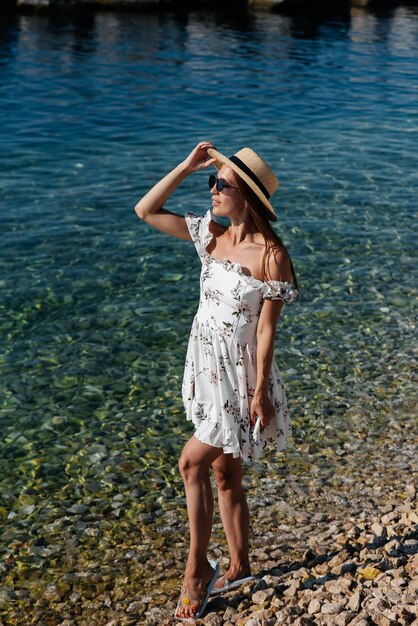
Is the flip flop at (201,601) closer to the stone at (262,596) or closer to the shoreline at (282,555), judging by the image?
the shoreline at (282,555)

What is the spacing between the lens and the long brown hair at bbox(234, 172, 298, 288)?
5057 mm

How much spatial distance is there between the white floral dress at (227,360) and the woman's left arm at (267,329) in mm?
65

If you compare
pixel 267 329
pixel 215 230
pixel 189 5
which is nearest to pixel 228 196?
pixel 215 230

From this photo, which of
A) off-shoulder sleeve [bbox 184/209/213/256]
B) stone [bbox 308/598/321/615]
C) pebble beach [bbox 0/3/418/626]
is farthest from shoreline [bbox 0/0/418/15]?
stone [bbox 308/598/321/615]

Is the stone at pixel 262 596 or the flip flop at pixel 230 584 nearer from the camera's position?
the stone at pixel 262 596

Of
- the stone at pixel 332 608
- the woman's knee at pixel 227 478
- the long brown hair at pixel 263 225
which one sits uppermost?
the long brown hair at pixel 263 225

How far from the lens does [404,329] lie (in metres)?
10.3

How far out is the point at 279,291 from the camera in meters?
4.98

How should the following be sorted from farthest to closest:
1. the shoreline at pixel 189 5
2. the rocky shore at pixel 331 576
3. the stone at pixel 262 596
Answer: the shoreline at pixel 189 5 → the stone at pixel 262 596 → the rocky shore at pixel 331 576

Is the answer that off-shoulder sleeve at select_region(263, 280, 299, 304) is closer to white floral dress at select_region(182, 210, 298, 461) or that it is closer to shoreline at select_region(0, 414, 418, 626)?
white floral dress at select_region(182, 210, 298, 461)

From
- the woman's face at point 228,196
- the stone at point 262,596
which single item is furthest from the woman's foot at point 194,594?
the woman's face at point 228,196

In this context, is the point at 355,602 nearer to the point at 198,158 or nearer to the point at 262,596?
the point at 262,596

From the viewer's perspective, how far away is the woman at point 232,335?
508cm

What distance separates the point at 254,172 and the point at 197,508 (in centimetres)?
203
